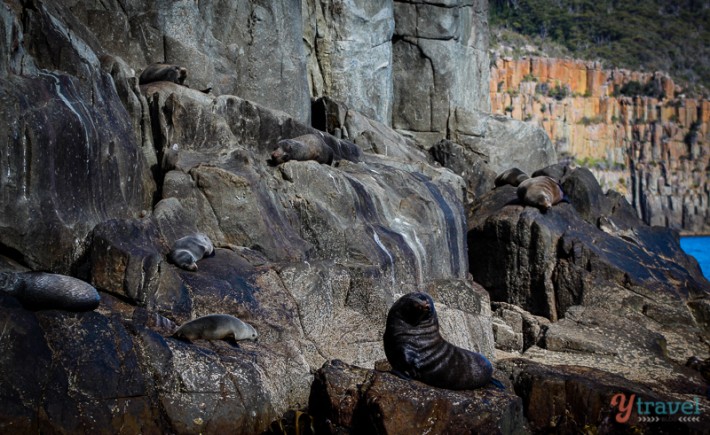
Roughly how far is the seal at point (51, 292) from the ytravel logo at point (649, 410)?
5142 millimetres

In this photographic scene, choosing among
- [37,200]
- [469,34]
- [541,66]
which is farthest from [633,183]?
[37,200]

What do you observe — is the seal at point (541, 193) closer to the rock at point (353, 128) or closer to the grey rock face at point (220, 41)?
the rock at point (353, 128)

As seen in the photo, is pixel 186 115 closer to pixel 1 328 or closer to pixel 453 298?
pixel 453 298

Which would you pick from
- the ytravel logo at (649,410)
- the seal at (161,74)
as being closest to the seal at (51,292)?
the ytravel logo at (649,410)

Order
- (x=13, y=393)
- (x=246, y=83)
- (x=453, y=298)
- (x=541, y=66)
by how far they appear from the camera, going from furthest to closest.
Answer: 1. (x=541, y=66)
2. (x=246, y=83)
3. (x=453, y=298)
4. (x=13, y=393)

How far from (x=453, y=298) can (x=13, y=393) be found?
7.05 metres

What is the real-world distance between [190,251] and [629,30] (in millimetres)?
59556

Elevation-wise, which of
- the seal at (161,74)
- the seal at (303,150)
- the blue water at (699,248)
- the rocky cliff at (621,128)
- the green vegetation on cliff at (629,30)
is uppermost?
the green vegetation on cliff at (629,30)

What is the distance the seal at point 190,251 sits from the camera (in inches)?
376

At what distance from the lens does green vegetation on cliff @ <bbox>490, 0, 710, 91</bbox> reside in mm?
61906

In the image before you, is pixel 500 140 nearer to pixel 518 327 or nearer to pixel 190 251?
pixel 518 327

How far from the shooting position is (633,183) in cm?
4984

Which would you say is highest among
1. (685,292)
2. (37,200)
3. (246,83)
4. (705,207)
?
(246,83)

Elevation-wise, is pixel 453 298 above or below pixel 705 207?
above
